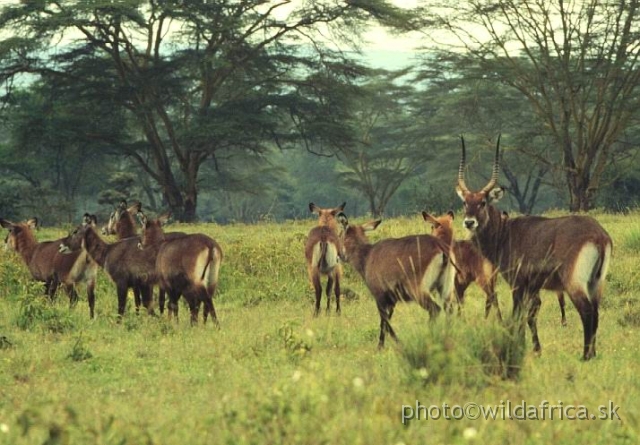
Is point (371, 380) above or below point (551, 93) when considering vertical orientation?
below

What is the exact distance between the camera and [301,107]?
1174 inches

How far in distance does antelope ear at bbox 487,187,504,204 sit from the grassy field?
1262 millimetres

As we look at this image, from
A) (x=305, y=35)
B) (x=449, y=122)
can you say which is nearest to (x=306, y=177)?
(x=449, y=122)

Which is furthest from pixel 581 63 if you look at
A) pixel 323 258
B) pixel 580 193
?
pixel 323 258

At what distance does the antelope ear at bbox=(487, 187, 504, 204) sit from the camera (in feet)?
28.3

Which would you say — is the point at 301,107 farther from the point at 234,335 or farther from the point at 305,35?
the point at 234,335

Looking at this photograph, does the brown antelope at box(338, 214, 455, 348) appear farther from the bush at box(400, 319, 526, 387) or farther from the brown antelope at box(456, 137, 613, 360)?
the bush at box(400, 319, 526, 387)

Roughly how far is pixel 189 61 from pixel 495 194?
2066cm

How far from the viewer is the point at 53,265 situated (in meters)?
12.1

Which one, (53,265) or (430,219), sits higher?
(430,219)

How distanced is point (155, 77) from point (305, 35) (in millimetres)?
4578

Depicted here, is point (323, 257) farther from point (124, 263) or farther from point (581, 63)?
point (581, 63)

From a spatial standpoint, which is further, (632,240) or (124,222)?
(632,240)

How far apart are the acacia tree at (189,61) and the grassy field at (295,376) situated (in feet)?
50.4
